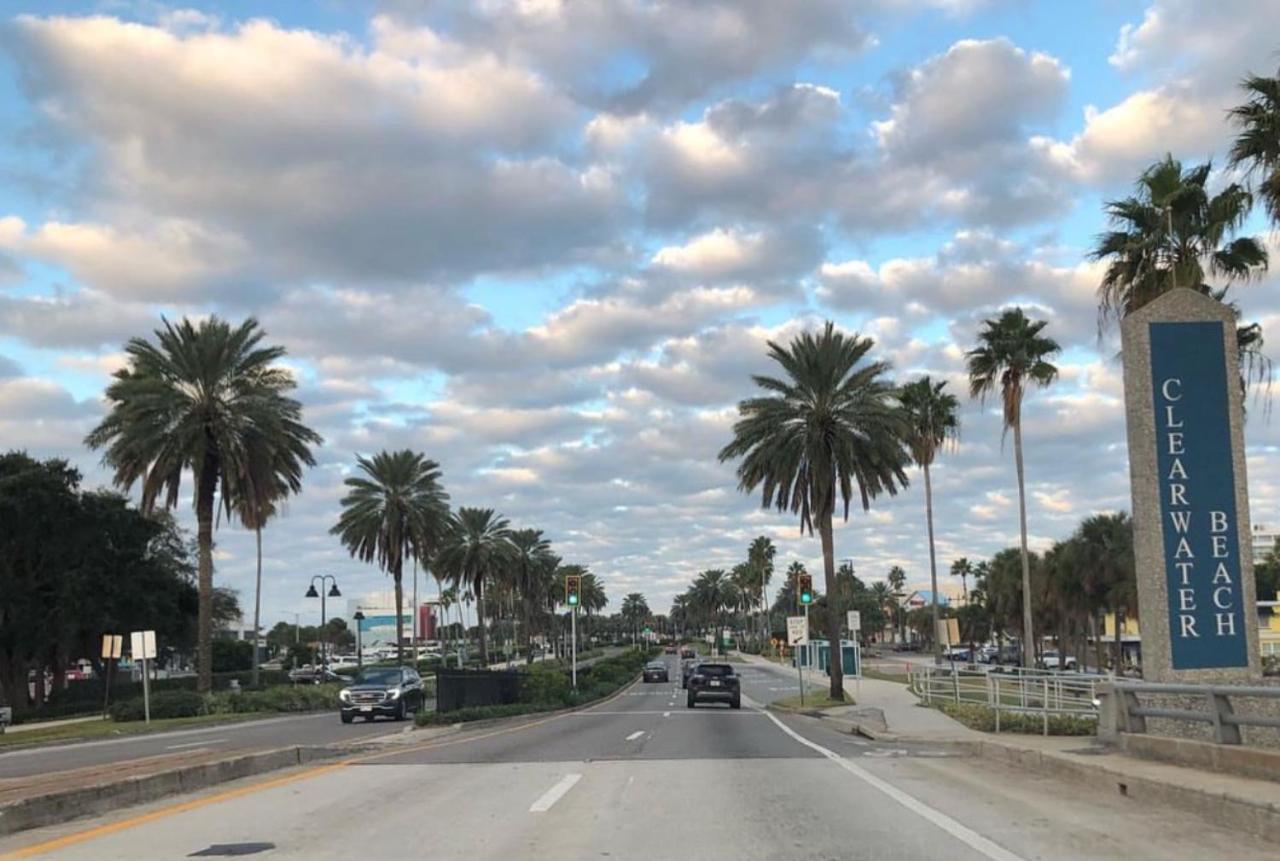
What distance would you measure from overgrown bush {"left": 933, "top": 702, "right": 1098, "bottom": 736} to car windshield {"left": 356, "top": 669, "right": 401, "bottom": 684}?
19.0m

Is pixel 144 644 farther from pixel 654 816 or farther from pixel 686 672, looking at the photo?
pixel 686 672

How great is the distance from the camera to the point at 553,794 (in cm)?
1344

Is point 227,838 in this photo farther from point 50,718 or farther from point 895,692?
point 50,718

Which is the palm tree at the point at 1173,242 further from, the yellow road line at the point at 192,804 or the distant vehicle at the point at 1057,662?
the distant vehicle at the point at 1057,662

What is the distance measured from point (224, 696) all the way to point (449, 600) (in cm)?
11501

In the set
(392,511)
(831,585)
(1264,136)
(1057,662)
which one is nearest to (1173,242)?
(1264,136)

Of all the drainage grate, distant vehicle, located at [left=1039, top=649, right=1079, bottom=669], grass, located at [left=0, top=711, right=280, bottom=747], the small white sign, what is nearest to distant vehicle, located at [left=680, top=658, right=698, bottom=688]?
grass, located at [left=0, top=711, right=280, bottom=747]

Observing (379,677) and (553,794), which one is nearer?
(553,794)

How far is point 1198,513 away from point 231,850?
1372cm

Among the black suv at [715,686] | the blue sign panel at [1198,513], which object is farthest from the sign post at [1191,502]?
the black suv at [715,686]

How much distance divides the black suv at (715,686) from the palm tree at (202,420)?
19.4 m

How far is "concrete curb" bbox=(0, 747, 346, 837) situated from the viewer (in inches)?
431

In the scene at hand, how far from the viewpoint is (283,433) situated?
45688 millimetres

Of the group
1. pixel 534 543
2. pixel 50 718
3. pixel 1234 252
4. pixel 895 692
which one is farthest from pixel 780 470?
pixel 534 543
